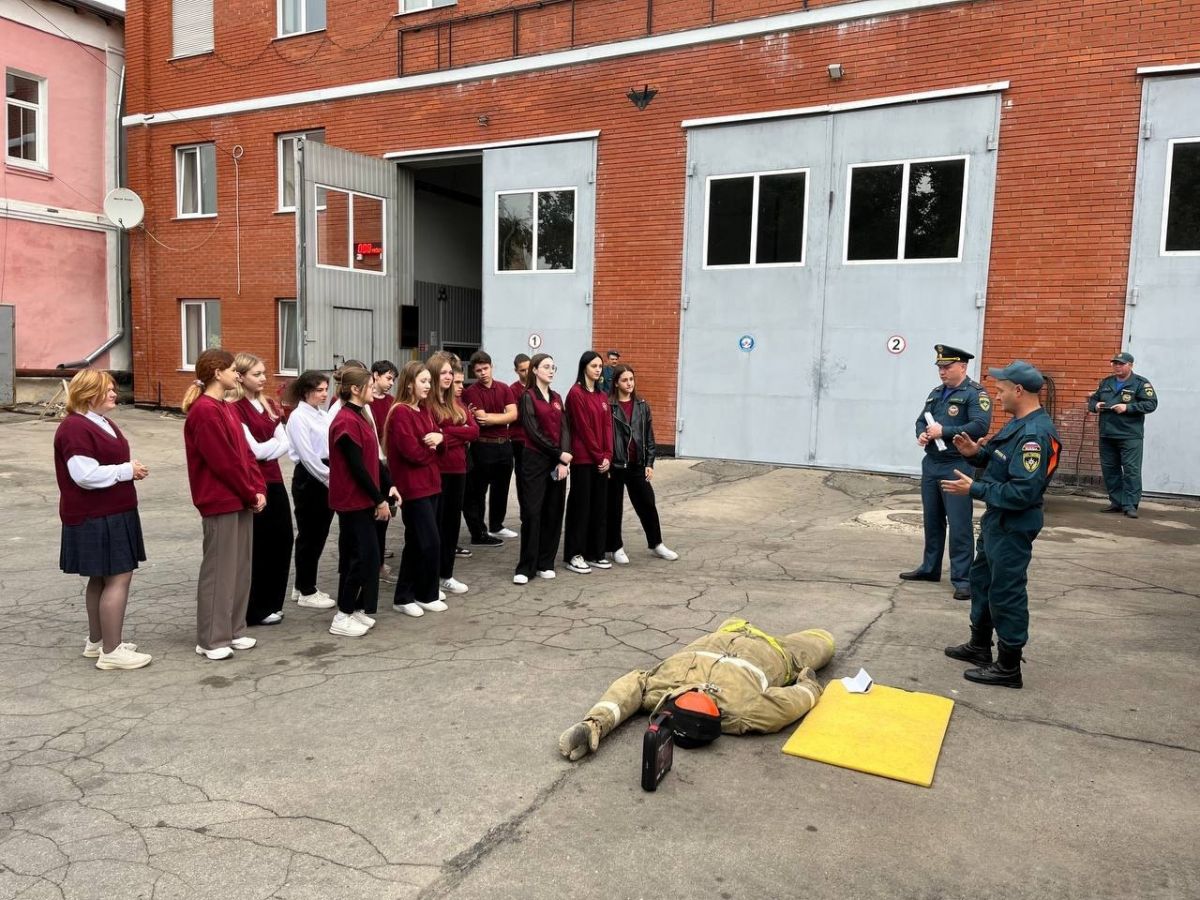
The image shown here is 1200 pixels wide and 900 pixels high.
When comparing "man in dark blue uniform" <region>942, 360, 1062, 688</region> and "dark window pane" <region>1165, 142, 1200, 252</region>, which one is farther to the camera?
"dark window pane" <region>1165, 142, 1200, 252</region>

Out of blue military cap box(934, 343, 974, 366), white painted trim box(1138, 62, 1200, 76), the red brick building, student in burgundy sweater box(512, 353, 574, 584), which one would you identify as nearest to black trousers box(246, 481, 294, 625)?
student in burgundy sweater box(512, 353, 574, 584)

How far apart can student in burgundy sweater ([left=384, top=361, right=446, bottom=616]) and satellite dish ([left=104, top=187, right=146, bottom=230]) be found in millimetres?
15878

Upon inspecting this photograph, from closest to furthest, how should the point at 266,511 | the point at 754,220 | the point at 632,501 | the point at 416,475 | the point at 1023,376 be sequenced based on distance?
the point at 1023,376 → the point at 266,511 → the point at 416,475 → the point at 632,501 → the point at 754,220

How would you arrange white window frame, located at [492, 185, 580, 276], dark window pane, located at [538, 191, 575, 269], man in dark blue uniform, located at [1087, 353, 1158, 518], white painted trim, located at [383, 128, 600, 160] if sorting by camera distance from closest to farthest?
man in dark blue uniform, located at [1087, 353, 1158, 518]
white painted trim, located at [383, 128, 600, 160]
white window frame, located at [492, 185, 580, 276]
dark window pane, located at [538, 191, 575, 269]

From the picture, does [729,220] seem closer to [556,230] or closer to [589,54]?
[556,230]

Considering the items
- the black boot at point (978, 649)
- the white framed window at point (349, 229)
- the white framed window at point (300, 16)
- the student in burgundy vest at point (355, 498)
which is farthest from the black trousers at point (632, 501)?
the white framed window at point (300, 16)

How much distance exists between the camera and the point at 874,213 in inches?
493

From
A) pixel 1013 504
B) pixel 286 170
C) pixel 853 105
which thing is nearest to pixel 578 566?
pixel 1013 504

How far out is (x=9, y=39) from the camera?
58.3 feet

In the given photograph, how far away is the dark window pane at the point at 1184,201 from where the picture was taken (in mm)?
10758

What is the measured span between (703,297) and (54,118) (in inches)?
593

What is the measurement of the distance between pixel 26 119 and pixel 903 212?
58.9 feet

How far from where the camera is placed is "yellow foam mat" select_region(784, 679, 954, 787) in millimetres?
3816

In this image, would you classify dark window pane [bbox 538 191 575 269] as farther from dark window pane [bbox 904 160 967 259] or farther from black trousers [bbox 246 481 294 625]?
black trousers [bbox 246 481 294 625]
